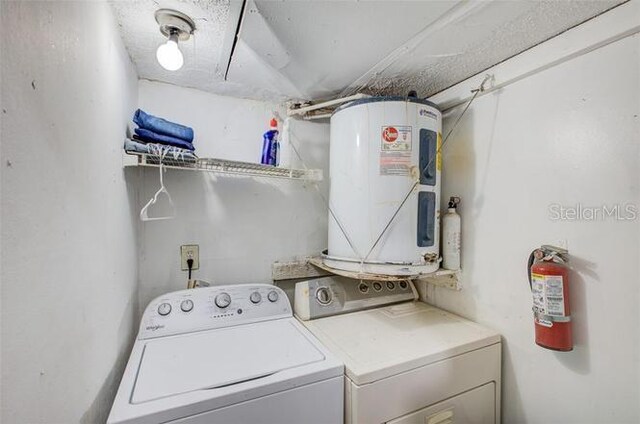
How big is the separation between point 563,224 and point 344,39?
1135 millimetres

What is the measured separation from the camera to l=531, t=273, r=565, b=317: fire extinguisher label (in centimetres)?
103

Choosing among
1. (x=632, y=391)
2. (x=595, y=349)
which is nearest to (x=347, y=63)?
(x=595, y=349)

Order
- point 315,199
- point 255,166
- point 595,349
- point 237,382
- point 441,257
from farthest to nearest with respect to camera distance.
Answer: point 315,199, point 441,257, point 255,166, point 595,349, point 237,382

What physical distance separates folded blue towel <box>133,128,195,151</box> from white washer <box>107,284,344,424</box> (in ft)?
2.25

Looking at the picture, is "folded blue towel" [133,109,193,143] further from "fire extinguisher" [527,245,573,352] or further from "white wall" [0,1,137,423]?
"fire extinguisher" [527,245,573,352]

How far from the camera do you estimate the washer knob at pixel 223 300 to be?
1341 millimetres

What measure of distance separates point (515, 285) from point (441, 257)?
342mm

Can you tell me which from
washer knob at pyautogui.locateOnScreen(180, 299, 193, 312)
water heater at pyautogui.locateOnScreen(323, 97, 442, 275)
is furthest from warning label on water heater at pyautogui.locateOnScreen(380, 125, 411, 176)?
washer knob at pyautogui.locateOnScreen(180, 299, 193, 312)

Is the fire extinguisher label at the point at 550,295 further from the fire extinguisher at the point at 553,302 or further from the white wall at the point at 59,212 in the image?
the white wall at the point at 59,212

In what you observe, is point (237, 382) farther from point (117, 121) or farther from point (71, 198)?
point (117, 121)

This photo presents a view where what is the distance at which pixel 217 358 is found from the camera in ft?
3.41

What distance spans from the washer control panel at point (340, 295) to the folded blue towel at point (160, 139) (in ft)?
2.95

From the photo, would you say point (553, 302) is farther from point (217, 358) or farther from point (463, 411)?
point (217, 358)

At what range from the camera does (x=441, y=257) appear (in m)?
1.50
